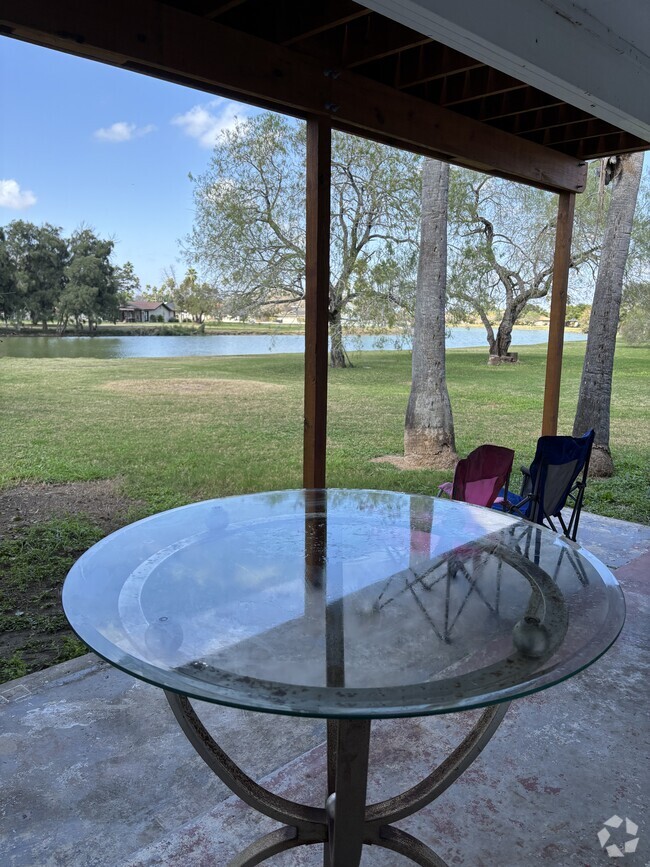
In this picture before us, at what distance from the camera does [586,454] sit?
287 cm

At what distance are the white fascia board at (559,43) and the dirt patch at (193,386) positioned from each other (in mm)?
6479

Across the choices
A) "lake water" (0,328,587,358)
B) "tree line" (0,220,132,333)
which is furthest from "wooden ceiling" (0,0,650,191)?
"lake water" (0,328,587,358)

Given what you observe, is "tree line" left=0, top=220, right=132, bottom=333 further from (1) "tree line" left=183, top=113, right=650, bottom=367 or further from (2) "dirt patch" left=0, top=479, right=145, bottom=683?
(1) "tree line" left=183, top=113, right=650, bottom=367

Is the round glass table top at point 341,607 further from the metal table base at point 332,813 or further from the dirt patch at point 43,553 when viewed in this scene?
the dirt patch at point 43,553

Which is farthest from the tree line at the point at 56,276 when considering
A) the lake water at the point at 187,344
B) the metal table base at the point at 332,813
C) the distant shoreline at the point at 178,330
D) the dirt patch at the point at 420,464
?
the metal table base at the point at 332,813

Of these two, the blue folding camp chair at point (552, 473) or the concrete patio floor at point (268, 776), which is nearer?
the concrete patio floor at point (268, 776)

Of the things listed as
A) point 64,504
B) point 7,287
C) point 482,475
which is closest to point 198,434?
point 64,504

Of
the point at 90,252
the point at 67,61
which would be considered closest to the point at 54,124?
the point at 67,61

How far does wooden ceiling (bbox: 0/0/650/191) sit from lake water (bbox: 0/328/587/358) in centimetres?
307

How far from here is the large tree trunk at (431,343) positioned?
18.3 ft

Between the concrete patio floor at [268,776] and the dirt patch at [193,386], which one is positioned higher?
the dirt patch at [193,386]

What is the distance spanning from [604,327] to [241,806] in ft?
16.1

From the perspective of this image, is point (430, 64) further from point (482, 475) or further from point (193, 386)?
point (193, 386)

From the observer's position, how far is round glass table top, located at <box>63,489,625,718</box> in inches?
39.1
